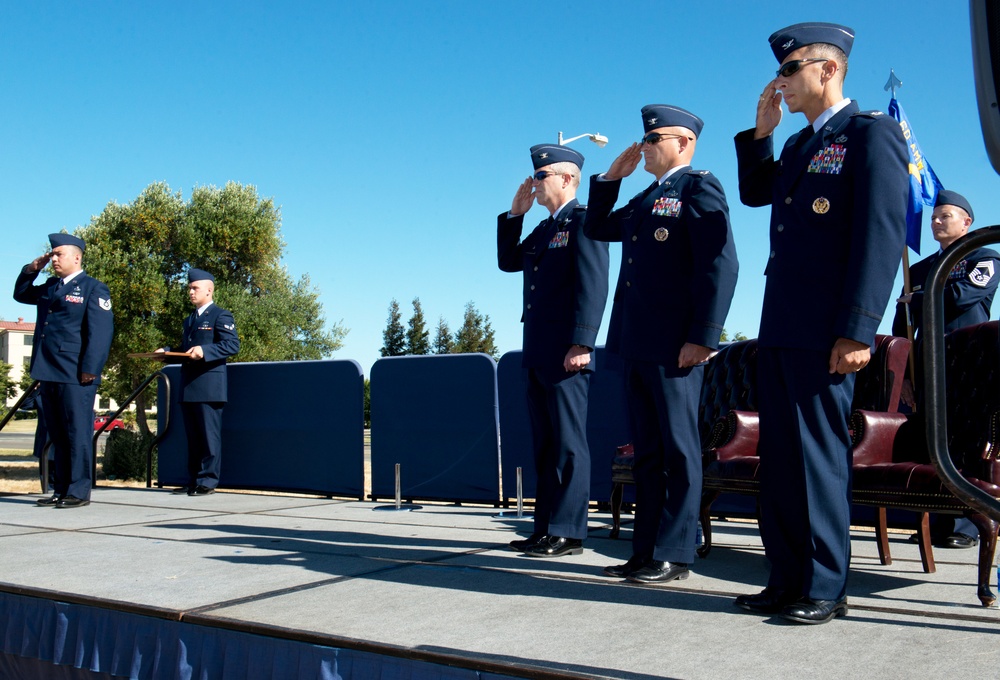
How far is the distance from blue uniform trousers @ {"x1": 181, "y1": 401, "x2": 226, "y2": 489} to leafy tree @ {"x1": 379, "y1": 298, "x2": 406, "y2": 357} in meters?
86.2

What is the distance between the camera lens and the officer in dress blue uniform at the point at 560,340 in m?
4.36

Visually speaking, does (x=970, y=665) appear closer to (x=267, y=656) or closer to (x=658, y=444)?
(x=658, y=444)

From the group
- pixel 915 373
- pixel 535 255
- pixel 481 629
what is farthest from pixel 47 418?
pixel 915 373

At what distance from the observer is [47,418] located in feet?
22.9

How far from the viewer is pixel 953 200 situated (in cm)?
546

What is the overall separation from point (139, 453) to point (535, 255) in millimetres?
8717

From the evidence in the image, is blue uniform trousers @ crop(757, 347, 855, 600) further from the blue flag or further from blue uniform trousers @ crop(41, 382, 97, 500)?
blue uniform trousers @ crop(41, 382, 97, 500)

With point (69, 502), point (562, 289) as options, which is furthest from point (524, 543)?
point (69, 502)

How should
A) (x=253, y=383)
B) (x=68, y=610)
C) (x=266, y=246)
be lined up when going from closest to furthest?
(x=68, y=610) < (x=253, y=383) < (x=266, y=246)

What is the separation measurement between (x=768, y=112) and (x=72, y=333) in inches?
217

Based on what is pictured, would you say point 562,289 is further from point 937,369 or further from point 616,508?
point 937,369

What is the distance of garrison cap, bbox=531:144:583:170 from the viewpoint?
15.2ft

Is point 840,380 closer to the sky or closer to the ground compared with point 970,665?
closer to the sky

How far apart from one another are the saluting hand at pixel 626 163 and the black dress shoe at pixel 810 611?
1.97 meters
